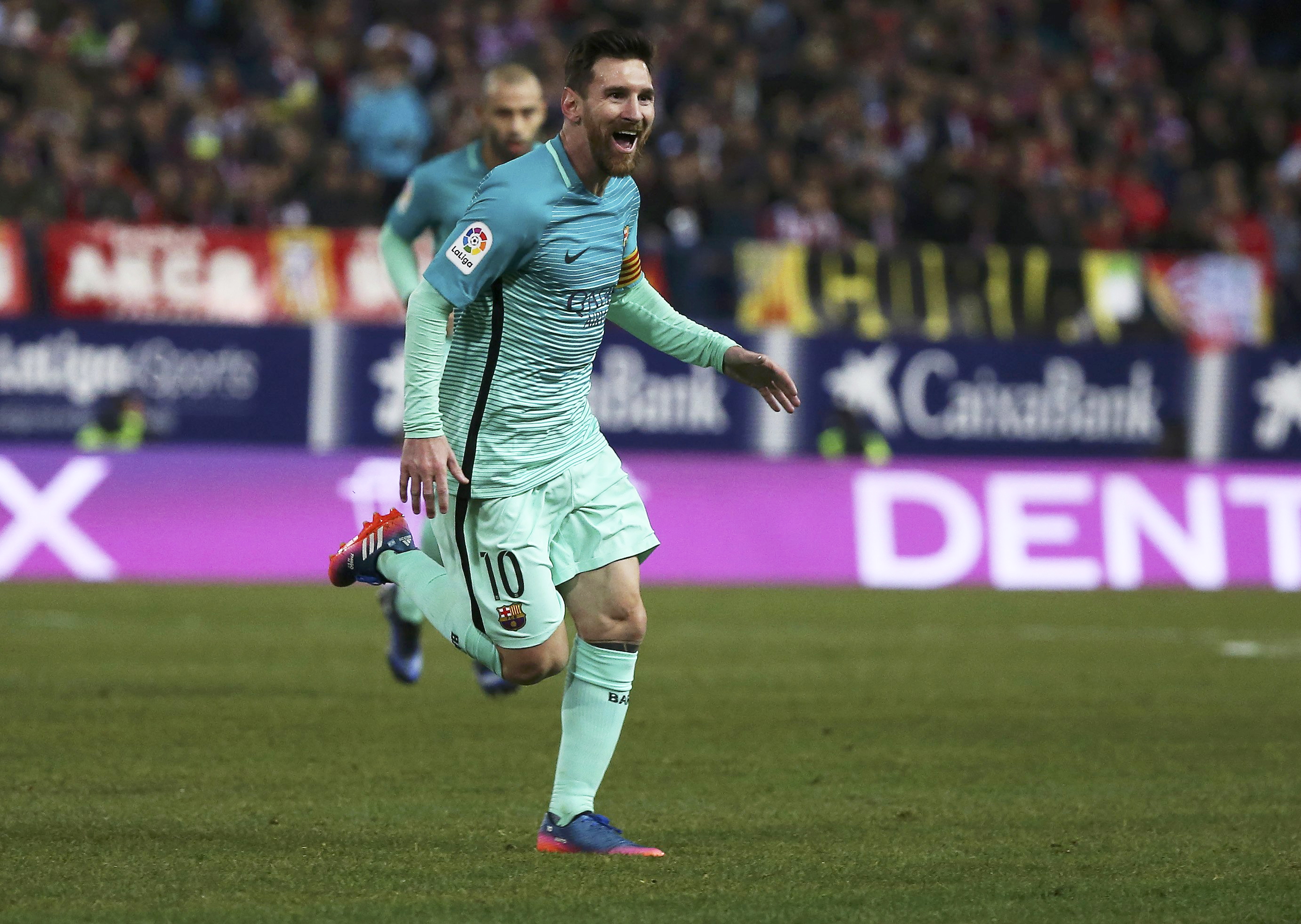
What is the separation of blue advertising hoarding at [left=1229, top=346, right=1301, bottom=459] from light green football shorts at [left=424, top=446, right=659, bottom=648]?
53.2 feet

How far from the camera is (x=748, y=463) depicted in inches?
604

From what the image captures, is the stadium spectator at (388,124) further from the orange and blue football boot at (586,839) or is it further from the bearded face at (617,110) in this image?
the orange and blue football boot at (586,839)

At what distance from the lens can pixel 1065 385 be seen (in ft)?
67.8

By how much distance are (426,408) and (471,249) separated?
42 cm

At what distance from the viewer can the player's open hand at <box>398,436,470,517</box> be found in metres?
5.21

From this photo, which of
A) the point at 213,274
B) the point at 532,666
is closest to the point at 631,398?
the point at 213,274

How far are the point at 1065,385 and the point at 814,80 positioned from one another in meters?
4.33

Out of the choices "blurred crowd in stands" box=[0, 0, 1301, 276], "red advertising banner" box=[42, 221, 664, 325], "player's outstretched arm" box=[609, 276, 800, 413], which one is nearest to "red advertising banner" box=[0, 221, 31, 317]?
"red advertising banner" box=[42, 221, 664, 325]

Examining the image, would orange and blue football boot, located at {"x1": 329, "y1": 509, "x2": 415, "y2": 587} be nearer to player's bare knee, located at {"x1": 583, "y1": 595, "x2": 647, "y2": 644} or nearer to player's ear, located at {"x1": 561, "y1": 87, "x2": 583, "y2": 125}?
player's bare knee, located at {"x1": 583, "y1": 595, "x2": 647, "y2": 644}

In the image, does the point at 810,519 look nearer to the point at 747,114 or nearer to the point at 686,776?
the point at 747,114

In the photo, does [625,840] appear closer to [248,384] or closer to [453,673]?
[453,673]

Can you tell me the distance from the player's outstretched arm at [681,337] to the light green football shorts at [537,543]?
0.46 meters

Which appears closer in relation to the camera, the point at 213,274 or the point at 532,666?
the point at 532,666

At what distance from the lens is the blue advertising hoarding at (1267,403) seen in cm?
2080
